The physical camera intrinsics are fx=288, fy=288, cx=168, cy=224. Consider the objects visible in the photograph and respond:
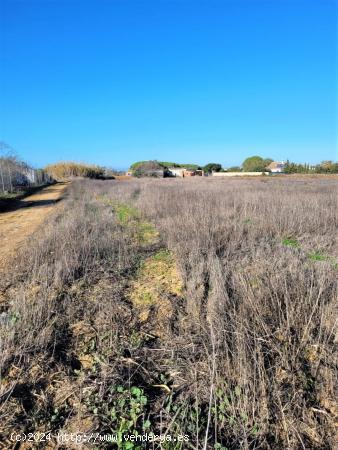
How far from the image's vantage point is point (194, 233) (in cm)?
541

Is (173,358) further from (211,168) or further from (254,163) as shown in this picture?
(254,163)

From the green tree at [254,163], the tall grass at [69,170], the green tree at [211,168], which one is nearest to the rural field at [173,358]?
the tall grass at [69,170]

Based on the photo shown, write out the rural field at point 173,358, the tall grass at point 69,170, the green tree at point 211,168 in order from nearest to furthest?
the rural field at point 173,358
the tall grass at point 69,170
the green tree at point 211,168

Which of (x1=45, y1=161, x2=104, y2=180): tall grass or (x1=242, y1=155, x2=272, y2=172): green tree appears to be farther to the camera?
(x1=242, y1=155, x2=272, y2=172): green tree

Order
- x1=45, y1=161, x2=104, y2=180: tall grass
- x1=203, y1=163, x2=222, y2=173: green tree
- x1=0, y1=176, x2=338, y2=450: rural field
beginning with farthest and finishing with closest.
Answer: x1=203, y1=163, x2=222, y2=173: green tree
x1=45, y1=161, x2=104, y2=180: tall grass
x1=0, y1=176, x2=338, y2=450: rural field

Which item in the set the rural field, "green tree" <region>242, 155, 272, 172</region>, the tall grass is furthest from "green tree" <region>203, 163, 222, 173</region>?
the rural field

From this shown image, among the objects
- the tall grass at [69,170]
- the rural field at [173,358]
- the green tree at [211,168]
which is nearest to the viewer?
the rural field at [173,358]

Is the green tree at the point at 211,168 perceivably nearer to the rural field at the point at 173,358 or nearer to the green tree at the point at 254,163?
the green tree at the point at 254,163

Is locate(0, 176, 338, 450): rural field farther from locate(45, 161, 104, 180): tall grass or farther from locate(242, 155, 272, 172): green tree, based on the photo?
locate(242, 155, 272, 172): green tree

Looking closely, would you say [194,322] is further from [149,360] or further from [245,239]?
[245,239]

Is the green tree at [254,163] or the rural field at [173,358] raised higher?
the green tree at [254,163]

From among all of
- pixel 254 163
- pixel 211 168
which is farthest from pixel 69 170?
pixel 254 163

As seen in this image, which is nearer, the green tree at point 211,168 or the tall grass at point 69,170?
the tall grass at point 69,170

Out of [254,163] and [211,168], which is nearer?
[211,168]
